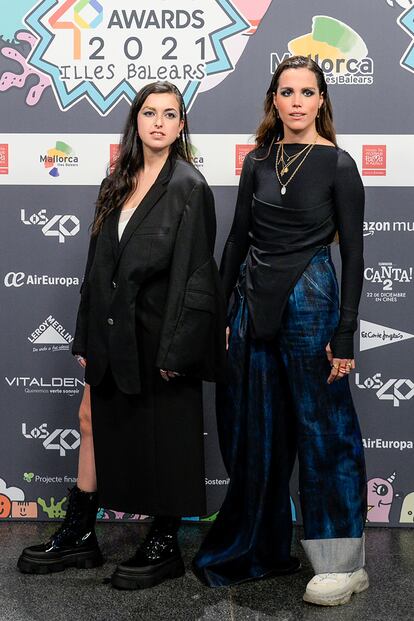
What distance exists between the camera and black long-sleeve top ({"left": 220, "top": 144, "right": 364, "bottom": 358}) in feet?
9.64

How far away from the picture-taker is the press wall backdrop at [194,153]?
3.55m

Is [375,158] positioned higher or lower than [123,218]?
higher

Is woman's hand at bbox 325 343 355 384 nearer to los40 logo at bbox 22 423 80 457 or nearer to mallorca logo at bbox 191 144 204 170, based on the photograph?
mallorca logo at bbox 191 144 204 170

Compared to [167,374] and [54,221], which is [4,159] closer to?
[54,221]

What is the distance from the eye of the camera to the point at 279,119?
3.12 metres

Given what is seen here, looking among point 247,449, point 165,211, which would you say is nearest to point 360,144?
point 165,211

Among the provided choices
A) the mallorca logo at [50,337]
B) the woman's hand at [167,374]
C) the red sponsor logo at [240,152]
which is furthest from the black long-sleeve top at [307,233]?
the mallorca logo at [50,337]

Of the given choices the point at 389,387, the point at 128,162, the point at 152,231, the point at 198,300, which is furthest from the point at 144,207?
the point at 389,387

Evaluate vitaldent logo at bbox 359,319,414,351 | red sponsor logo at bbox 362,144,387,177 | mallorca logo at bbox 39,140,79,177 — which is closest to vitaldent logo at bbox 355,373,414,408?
vitaldent logo at bbox 359,319,414,351

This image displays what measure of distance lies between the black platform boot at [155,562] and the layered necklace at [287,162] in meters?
A: 1.26

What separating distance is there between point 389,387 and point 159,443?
1.13 meters

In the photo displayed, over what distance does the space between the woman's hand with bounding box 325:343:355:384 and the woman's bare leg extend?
884 mm

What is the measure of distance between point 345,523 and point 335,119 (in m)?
1.58

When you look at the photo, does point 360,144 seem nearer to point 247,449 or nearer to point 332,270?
point 332,270
